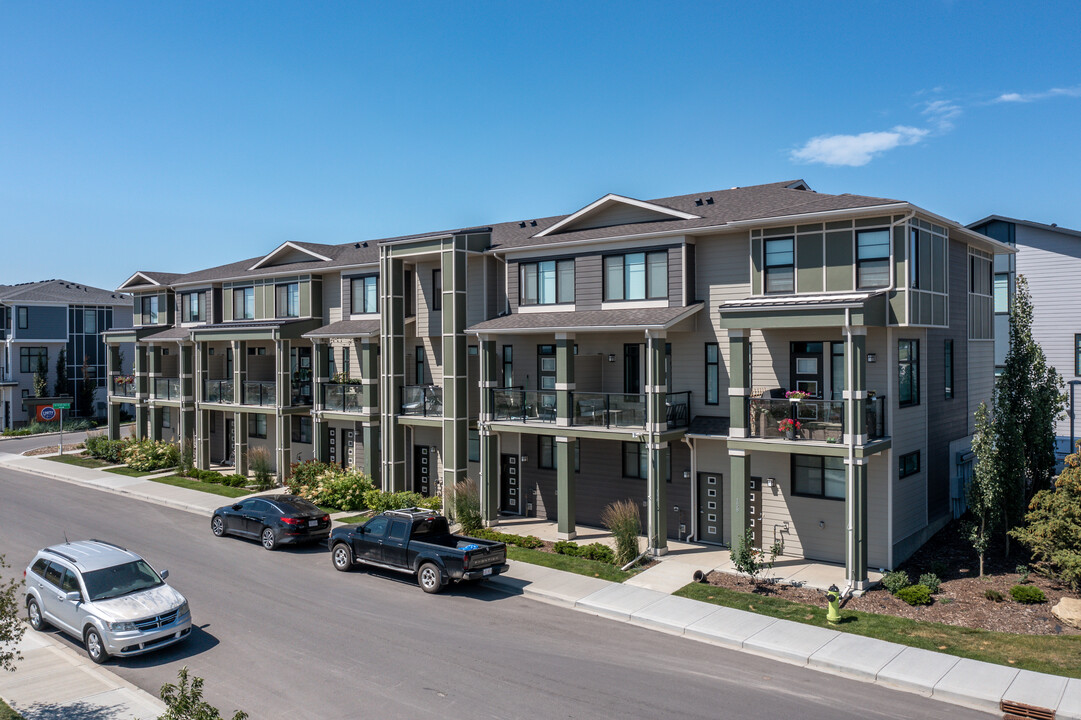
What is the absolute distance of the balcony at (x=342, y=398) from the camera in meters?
29.2

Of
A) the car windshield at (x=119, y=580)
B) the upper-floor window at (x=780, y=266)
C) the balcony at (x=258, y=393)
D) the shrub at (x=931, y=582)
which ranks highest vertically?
the upper-floor window at (x=780, y=266)

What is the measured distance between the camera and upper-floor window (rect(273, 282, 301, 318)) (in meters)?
32.8

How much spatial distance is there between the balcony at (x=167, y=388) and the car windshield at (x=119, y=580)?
24107mm

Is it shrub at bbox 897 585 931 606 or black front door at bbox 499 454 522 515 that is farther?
black front door at bbox 499 454 522 515

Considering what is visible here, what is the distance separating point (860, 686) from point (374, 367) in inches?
815

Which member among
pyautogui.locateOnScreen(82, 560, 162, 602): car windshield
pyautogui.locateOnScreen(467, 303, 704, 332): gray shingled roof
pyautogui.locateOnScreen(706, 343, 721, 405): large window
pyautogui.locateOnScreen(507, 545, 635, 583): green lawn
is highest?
pyautogui.locateOnScreen(467, 303, 704, 332): gray shingled roof

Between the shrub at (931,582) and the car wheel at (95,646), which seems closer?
the car wheel at (95,646)

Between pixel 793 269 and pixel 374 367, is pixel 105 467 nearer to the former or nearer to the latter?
pixel 374 367

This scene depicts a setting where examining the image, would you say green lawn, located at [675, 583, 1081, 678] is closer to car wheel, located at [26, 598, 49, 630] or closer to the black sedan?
the black sedan

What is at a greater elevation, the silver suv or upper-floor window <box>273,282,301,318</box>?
upper-floor window <box>273,282,301,318</box>

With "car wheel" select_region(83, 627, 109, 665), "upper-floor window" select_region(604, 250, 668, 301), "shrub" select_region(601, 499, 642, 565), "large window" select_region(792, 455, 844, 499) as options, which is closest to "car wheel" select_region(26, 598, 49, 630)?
"car wheel" select_region(83, 627, 109, 665)

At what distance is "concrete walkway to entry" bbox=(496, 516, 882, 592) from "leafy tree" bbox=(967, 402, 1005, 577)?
287 centimetres

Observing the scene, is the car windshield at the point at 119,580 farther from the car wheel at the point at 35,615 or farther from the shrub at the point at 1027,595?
the shrub at the point at 1027,595

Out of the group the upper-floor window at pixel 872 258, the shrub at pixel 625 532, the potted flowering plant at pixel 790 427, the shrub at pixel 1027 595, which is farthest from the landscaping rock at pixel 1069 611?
the shrub at pixel 625 532
